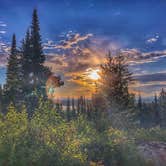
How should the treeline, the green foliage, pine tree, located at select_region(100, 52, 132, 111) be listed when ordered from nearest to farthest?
1. the green foliage
2. pine tree, located at select_region(100, 52, 132, 111)
3. the treeline

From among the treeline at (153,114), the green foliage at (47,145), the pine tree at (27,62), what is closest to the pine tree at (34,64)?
the pine tree at (27,62)

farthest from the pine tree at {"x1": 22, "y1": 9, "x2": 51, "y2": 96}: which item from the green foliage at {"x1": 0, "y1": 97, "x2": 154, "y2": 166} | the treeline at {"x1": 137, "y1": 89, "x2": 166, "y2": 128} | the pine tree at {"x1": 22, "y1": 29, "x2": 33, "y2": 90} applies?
the treeline at {"x1": 137, "y1": 89, "x2": 166, "y2": 128}

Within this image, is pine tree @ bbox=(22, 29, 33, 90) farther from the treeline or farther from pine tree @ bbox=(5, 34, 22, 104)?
the treeline

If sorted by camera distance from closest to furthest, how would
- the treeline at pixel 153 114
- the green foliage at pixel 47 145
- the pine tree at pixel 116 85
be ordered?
1. the green foliage at pixel 47 145
2. the pine tree at pixel 116 85
3. the treeline at pixel 153 114

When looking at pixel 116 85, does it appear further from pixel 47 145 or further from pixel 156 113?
pixel 156 113

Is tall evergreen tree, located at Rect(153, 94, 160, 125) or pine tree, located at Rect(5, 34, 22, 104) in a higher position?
pine tree, located at Rect(5, 34, 22, 104)

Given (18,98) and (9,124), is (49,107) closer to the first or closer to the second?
(9,124)

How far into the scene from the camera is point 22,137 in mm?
11805

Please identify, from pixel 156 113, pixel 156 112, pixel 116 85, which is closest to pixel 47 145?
pixel 116 85

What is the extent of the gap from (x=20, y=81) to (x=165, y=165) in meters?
25.8

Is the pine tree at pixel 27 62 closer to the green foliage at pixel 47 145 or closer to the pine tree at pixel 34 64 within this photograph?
the pine tree at pixel 34 64

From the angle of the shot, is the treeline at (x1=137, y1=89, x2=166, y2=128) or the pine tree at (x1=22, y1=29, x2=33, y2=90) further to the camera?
the treeline at (x1=137, y1=89, x2=166, y2=128)

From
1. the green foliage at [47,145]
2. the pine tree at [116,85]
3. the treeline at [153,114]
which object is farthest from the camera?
the treeline at [153,114]

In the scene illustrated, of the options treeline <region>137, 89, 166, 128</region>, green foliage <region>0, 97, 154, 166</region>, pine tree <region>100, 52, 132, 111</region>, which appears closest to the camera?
green foliage <region>0, 97, 154, 166</region>
